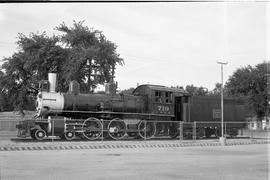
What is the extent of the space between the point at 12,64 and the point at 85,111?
19240 mm

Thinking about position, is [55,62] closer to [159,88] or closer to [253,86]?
[159,88]

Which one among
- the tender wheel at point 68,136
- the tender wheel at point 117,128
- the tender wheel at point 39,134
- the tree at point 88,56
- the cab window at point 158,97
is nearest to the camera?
the tender wheel at point 39,134

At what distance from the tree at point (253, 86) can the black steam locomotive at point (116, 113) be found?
36383 millimetres

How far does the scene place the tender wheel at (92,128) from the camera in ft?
75.7

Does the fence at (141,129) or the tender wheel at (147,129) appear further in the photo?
the tender wheel at (147,129)

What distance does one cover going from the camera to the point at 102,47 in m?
40.5

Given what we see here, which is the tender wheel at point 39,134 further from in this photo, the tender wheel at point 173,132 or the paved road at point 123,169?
the tender wheel at point 173,132

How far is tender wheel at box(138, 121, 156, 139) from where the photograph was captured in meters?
25.0

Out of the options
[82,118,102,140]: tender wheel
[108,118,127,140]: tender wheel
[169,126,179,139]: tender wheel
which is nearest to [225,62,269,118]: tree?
[169,126,179,139]: tender wheel

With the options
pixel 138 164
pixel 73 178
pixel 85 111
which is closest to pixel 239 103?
pixel 85 111

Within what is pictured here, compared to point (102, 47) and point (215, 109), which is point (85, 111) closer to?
point (215, 109)

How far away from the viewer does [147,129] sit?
83.0ft

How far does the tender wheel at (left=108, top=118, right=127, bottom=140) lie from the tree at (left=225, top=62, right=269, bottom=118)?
41.9 m

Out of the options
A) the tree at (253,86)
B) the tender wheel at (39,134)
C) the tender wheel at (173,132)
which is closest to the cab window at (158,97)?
the tender wheel at (173,132)
